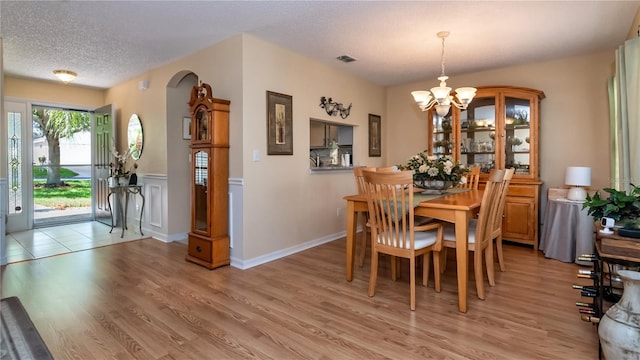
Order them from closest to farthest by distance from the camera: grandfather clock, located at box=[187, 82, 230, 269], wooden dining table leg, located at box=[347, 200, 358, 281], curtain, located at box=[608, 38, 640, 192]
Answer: curtain, located at box=[608, 38, 640, 192], wooden dining table leg, located at box=[347, 200, 358, 281], grandfather clock, located at box=[187, 82, 230, 269]

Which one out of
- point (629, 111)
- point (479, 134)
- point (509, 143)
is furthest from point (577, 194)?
point (479, 134)

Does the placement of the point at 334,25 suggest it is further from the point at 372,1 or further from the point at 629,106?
the point at 629,106

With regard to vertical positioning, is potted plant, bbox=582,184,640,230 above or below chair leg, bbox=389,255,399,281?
above

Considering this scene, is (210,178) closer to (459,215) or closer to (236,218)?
(236,218)

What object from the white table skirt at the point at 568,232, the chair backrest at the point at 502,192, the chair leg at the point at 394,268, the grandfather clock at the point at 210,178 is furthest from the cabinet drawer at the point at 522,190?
the grandfather clock at the point at 210,178

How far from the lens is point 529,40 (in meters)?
3.50

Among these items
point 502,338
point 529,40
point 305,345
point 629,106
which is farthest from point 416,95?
point 305,345

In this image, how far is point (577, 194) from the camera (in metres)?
3.63

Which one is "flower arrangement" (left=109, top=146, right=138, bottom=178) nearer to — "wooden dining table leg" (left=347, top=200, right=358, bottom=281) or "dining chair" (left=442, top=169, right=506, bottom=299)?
"wooden dining table leg" (left=347, top=200, right=358, bottom=281)

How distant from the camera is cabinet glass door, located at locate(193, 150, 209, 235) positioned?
348 centimetres

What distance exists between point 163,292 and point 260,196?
1.29 metres

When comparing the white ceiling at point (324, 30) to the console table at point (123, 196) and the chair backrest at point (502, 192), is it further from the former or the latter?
the console table at point (123, 196)

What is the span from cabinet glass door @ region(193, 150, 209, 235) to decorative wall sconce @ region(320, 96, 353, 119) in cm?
171

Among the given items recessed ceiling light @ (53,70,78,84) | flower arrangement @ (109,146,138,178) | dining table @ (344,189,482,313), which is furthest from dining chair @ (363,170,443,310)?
recessed ceiling light @ (53,70,78,84)
